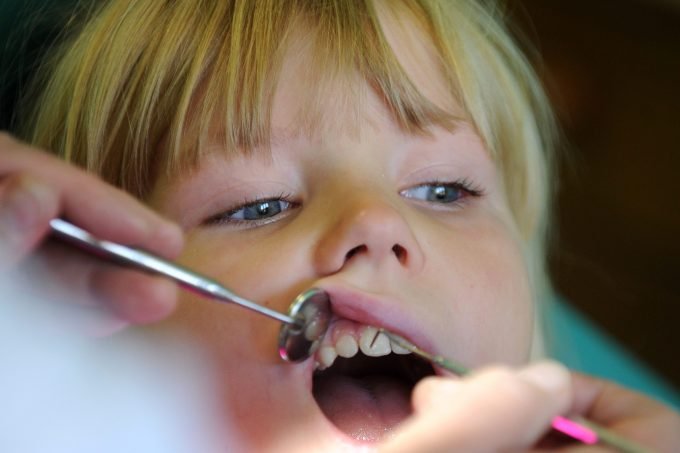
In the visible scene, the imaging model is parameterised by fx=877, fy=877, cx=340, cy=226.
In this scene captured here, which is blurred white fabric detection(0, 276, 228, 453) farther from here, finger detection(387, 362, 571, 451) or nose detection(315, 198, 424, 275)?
finger detection(387, 362, 571, 451)

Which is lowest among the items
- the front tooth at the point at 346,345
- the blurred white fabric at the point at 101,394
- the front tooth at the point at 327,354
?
the blurred white fabric at the point at 101,394

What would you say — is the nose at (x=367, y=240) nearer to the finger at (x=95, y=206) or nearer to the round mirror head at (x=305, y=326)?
the round mirror head at (x=305, y=326)

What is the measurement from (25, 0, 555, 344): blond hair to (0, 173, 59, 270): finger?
26cm

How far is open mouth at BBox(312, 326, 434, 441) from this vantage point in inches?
28.6

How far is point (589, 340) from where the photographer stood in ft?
4.83

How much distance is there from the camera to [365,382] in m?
0.86

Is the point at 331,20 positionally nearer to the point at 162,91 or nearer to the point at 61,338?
the point at 162,91

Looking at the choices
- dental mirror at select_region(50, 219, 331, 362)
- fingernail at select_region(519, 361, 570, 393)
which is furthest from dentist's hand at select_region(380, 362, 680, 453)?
dental mirror at select_region(50, 219, 331, 362)

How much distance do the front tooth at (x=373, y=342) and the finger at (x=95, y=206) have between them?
22 centimetres

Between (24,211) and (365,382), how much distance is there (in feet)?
1.39

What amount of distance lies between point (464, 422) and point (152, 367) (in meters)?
0.40

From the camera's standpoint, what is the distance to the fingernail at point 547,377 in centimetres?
53

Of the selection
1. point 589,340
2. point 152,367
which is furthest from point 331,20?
point 589,340

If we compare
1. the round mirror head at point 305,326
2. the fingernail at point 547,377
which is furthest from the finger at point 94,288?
the fingernail at point 547,377
